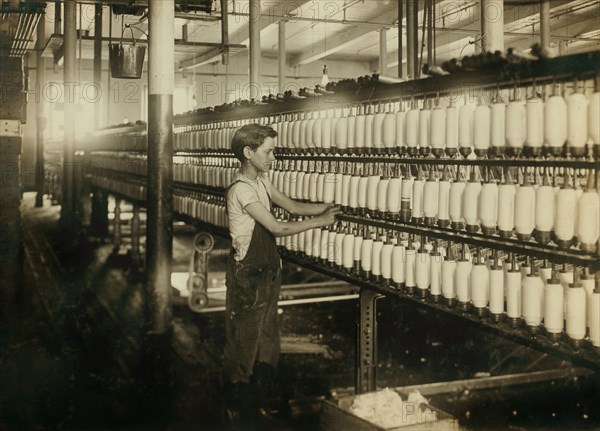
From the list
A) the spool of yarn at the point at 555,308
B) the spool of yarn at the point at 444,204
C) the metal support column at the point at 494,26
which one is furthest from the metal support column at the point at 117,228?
the spool of yarn at the point at 555,308

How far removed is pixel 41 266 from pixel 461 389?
701 centimetres

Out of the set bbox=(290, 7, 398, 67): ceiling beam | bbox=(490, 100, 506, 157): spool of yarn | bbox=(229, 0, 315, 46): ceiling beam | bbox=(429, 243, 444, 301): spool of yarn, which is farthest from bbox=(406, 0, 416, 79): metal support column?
bbox=(290, 7, 398, 67): ceiling beam

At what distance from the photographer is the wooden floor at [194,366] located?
13.6 feet

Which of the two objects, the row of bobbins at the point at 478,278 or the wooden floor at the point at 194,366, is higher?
the row of bobbins at the point at 478,278

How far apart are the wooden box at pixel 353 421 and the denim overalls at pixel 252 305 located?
25.4 inches

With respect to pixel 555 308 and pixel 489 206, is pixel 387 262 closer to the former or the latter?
pixel 489 206

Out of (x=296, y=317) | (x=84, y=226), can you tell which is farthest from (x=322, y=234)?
(x=84, y=226)

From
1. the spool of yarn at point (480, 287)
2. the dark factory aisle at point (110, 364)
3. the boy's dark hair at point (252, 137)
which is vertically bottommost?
the dark factory aisle at point (110, 364)

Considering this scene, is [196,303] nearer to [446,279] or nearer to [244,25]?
[446,279]

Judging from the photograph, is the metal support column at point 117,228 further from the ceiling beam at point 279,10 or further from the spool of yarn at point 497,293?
the spool of yarn at point 497,293

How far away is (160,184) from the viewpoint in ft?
20.3

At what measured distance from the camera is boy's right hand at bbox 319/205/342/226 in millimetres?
4121

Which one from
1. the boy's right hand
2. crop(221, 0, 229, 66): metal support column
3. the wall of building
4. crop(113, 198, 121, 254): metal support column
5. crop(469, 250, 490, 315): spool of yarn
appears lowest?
crop(113, 198, 121, 254): metal support column

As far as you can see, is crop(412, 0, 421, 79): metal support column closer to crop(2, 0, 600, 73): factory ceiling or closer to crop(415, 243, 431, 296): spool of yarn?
crop(415, 243, 431, 296): spool of yarn
